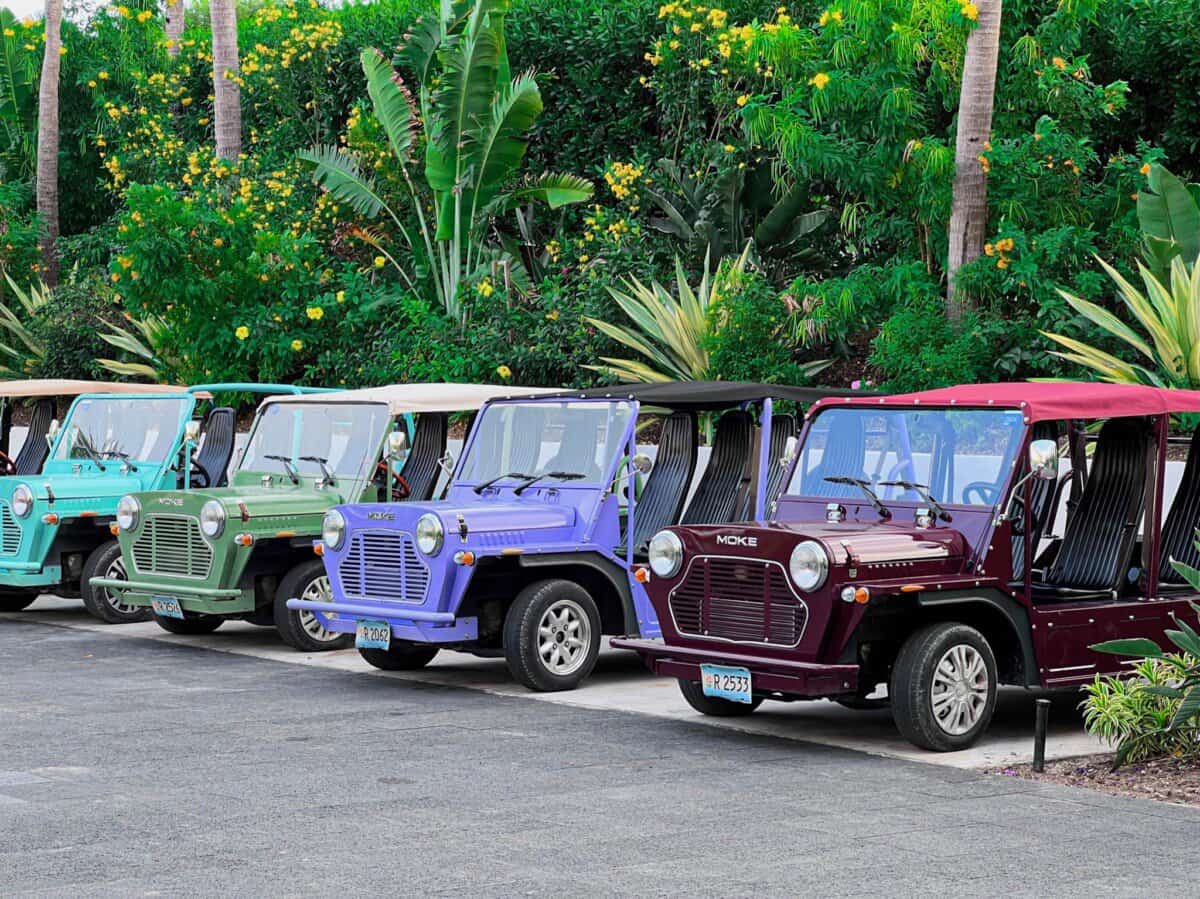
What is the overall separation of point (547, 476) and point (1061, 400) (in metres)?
3.65

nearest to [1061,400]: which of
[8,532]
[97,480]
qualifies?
[97,480]

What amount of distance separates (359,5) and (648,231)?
8776mm

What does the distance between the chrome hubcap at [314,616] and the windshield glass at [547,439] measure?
4.95ft

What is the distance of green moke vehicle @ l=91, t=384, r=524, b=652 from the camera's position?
41.8 ft

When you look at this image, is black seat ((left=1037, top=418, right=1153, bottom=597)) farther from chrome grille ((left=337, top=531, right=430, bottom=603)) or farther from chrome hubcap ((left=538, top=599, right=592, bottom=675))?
chrome grille ((left=337, top=531, right=430, bottom=603))

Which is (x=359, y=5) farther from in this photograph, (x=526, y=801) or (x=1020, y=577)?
(x=526, y=801)

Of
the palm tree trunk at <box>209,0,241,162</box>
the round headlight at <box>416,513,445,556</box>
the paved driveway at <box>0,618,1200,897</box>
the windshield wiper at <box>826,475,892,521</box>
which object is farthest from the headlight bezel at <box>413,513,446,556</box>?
the palm tree trunk at <box>209,0,241,162</box>

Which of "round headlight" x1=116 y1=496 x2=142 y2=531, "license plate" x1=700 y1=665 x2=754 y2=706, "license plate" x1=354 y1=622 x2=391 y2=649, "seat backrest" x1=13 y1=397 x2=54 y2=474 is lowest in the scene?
"license plate" x1=354 y1=622 x2=391 y2=649

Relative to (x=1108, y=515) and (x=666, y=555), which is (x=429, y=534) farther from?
(x=1108, y=515)

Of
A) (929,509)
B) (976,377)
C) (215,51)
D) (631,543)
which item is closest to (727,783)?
(929,509)

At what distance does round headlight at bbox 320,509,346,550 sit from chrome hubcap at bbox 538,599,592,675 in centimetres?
150

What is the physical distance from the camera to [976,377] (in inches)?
635

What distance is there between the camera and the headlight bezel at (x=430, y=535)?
1081 centimetres

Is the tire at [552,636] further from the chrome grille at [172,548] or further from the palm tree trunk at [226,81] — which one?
the palm tree trunk at [226,81]
